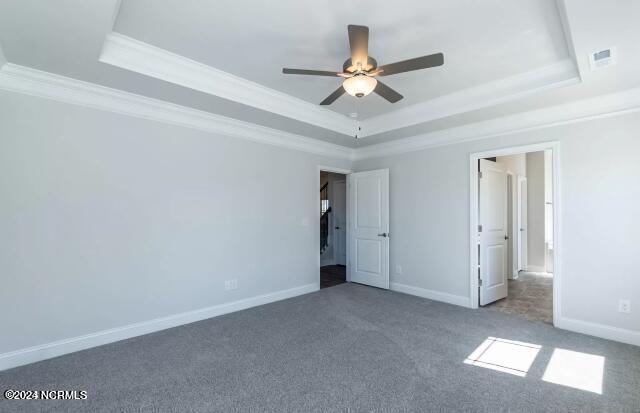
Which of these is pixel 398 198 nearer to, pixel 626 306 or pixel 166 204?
pixel 626 306

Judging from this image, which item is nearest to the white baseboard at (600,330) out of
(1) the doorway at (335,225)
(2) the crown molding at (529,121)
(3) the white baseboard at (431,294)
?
(3) the white baseboard at (431,294)

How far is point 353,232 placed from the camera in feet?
19.6

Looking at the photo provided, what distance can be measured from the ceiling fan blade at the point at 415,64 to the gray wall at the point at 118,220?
2.61 m

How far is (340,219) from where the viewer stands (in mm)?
8094

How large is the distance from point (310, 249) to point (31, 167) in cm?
366

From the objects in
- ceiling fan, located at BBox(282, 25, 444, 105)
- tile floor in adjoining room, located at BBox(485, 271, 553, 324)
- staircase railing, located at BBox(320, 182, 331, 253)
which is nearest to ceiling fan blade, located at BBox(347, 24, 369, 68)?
ceiling fan, located at BBox(282, 25, 444, 105)

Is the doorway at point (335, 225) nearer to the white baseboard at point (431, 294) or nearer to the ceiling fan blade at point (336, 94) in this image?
the white baseboard at point (431, 294)

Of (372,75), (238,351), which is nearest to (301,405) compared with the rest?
(238,351)

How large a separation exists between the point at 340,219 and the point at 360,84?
225 inches

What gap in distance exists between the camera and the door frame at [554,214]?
12.0 feet

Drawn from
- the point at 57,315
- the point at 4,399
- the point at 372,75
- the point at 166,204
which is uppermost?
the point at 372,75

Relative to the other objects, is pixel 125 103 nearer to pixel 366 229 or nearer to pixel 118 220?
pixel 118 220

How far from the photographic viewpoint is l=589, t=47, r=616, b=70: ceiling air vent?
8.29ft

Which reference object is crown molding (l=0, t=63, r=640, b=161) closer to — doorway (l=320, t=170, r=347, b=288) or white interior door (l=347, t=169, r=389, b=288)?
white interior door (l=347, t=169, r=389, b=288)
